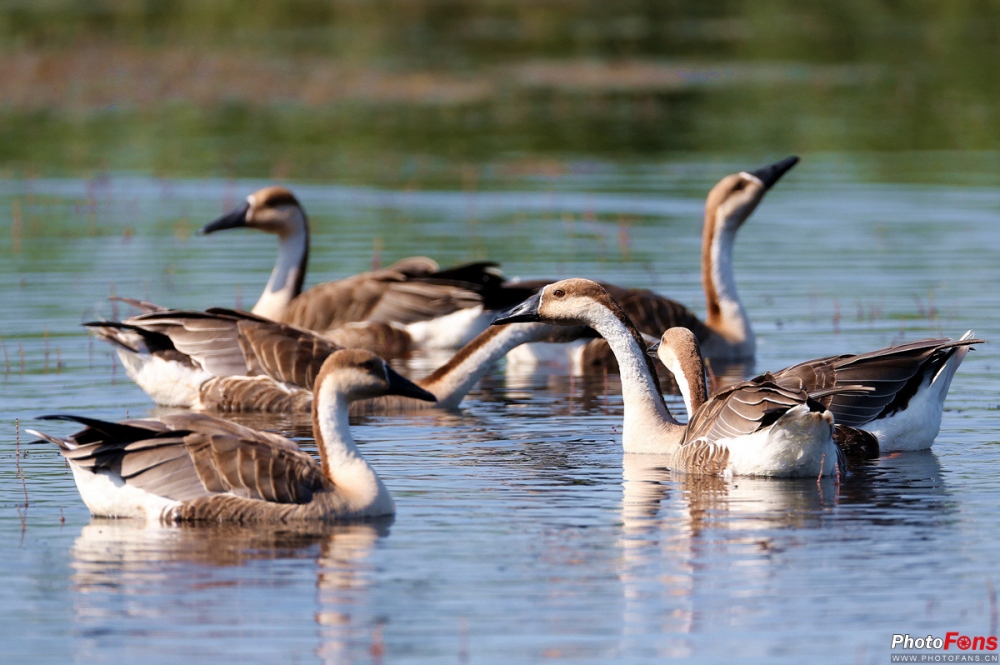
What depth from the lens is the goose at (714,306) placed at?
54.3 feet

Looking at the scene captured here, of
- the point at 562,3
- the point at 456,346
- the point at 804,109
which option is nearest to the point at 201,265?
the point at 456,346

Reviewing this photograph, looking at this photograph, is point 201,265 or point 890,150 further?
point 890,150

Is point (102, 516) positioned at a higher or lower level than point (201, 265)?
lower

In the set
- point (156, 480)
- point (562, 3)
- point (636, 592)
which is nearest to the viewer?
point (636, 592)

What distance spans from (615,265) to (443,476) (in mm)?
10180

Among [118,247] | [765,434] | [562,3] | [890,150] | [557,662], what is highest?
[562,3]

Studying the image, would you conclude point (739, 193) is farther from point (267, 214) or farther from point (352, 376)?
point (352, 376)

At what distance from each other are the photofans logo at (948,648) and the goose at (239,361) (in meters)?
6.98

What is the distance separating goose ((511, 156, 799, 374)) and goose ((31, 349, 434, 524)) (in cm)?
668

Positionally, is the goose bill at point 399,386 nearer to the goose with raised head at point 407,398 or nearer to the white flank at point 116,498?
the white flank at point 116,498

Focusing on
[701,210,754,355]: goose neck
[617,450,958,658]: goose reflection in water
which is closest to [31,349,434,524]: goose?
[617,450,958,658]: goose reflection in water

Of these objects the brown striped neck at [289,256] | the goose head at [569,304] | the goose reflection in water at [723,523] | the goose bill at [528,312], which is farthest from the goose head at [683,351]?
the brown striped neck at [289,256]

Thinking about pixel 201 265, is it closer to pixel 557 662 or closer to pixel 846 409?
pixel 846 409

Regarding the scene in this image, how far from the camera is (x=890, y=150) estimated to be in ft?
102
